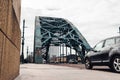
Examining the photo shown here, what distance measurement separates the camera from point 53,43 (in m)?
75.8

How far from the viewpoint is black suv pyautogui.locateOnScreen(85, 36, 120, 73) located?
10336 millimetres

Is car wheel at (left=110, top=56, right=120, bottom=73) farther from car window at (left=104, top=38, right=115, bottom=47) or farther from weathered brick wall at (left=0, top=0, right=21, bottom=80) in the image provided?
weathered brick wall at (left=0, top=0, right=21, bottom=80)

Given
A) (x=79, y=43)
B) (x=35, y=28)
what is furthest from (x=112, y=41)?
(x=79, y=43)

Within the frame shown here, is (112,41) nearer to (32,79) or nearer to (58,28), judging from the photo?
(32,79)

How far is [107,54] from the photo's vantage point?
36.2ft

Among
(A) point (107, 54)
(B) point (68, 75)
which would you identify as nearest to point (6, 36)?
(B) point (68, 75)

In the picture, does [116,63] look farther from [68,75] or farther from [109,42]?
[68,75]

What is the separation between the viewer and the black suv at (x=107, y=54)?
10336 millimetres

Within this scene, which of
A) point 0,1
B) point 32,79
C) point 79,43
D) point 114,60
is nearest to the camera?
point 0,1

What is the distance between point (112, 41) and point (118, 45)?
898 millimetres

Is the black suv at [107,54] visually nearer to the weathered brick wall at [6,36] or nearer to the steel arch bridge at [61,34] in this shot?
the weathered brick wall at [6,36]

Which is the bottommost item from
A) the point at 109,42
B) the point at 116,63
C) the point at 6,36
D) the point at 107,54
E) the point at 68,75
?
the point at 68,75

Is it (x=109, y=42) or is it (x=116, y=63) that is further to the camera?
(x=109, y=42)

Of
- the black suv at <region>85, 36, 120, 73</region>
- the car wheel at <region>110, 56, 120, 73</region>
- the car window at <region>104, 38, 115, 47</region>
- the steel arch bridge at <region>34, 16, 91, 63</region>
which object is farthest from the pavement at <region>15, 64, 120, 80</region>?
the steel arch bridge at <region>34, 16, 91, 63</region>
